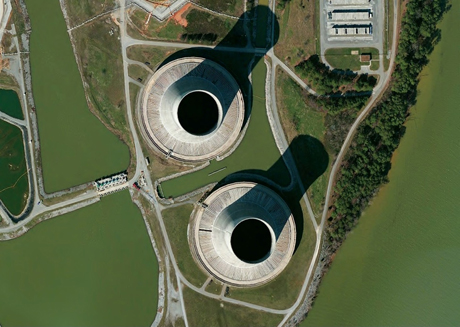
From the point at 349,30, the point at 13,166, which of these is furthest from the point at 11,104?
the point at 349,30

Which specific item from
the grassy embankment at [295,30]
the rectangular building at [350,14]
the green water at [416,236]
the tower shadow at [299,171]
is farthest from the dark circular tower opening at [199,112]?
the green water at [416,236]

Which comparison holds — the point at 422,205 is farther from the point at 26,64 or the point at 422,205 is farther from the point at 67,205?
the point at 26,64

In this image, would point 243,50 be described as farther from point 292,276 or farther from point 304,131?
point 292,276

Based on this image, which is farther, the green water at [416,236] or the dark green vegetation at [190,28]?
the green water at [416,236]

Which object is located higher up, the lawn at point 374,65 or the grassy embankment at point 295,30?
the grassy embankment at point 295,30

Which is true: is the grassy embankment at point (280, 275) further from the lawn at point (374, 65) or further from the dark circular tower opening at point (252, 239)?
the lawn at point (374, 65)

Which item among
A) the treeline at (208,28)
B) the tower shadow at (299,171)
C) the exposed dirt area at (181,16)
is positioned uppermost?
the exposed dirt area at (181,16)

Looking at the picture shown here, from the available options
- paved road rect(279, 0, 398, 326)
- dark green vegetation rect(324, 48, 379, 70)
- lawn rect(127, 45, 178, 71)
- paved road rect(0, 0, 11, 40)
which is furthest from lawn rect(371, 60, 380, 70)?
paved road rect(0, 0, 11, 40)

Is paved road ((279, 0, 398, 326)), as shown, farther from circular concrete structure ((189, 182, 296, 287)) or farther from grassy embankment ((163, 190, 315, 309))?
circular concrete structure ((189, 182, 296, 287))
